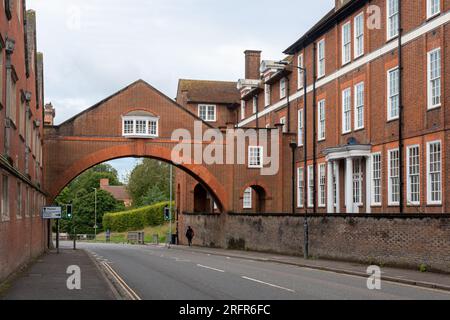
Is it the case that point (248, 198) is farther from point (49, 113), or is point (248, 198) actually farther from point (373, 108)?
point (49, 113)

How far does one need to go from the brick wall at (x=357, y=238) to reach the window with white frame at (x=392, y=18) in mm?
8951

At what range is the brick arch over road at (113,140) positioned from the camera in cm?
3934

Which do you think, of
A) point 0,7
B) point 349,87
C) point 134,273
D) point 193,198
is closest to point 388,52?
point 349,87

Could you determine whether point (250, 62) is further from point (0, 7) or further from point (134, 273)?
point (0, 7)

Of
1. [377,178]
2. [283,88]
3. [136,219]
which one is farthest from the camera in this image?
[136,219]

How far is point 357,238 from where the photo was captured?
2505 centimetres

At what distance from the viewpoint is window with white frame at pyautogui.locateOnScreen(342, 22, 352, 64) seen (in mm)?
33906

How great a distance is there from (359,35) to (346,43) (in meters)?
1.61

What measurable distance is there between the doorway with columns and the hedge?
147 feet

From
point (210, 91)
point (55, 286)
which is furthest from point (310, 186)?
point (55, 286)

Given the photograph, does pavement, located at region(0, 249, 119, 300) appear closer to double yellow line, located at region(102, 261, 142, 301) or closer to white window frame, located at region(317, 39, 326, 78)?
double yellow line, located at region(102, 261, 142, 301)

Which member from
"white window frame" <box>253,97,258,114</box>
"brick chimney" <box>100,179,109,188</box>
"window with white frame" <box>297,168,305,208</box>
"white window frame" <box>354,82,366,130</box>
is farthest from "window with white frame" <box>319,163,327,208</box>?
"brick chimney" <box>100,179,109,188</box>

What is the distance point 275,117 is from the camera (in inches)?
1813
